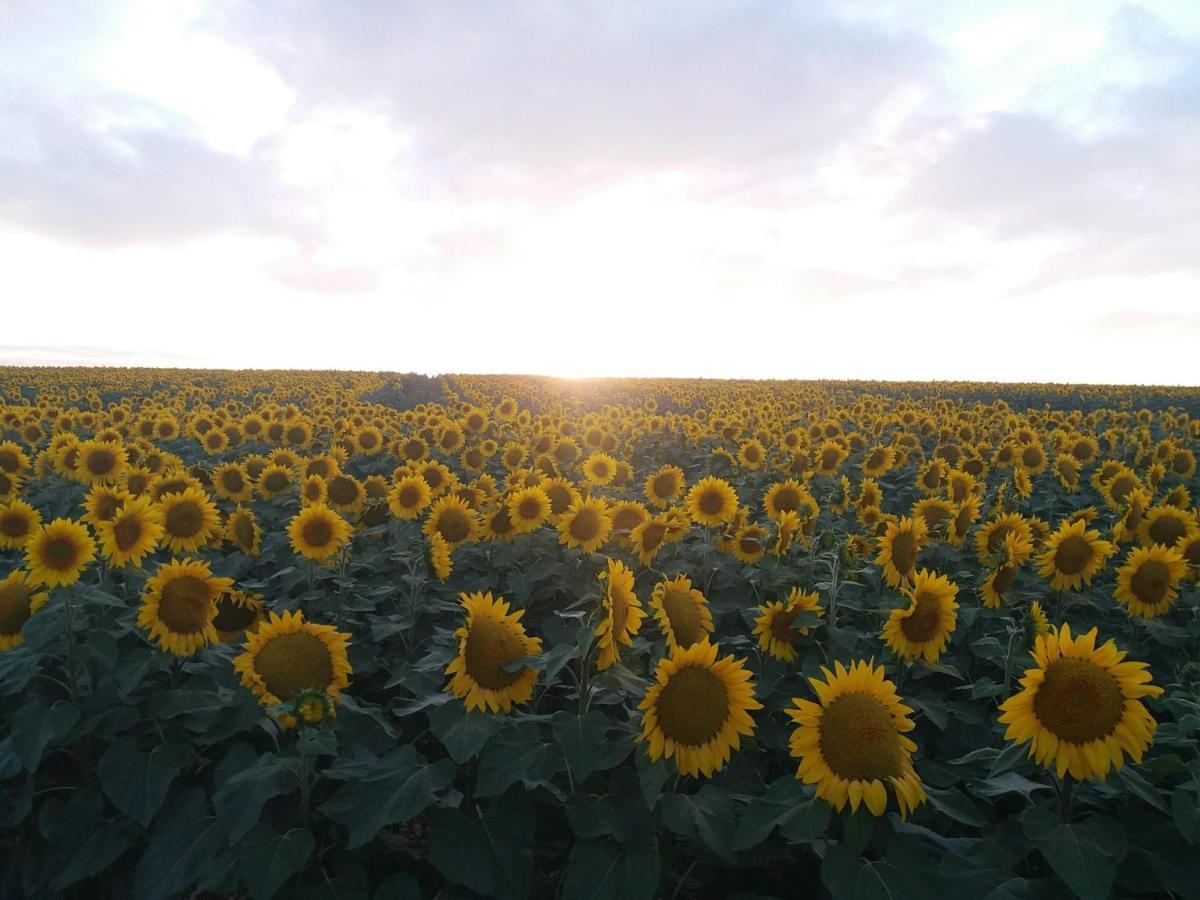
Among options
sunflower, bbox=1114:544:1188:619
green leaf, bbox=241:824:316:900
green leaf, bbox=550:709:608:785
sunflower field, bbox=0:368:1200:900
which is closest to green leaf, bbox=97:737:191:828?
sunflower field, bbox=0:368:1200:900

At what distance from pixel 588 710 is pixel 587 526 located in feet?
8.98

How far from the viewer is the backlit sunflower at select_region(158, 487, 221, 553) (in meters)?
6.02

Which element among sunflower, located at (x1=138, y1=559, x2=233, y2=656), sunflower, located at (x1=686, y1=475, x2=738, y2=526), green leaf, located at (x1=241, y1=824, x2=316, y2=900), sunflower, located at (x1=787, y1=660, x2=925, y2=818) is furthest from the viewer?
sunflower, located at (x1=686, y1=475, x2=738, y2=526)

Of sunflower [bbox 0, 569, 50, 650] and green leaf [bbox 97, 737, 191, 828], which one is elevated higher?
sunflower [bbox 0, 569, 50, 650]

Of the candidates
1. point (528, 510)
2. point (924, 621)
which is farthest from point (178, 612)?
point (924, 621)

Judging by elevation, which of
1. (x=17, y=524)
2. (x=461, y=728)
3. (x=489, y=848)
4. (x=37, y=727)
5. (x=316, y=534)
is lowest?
(x=489, y=848)

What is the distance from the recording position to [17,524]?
5641mm

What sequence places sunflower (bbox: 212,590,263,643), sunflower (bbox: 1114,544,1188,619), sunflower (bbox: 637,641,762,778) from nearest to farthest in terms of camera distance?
sunflower (bbox: 637,641,762,778), sunflower (bbox: 212,590,263,643), sunflower (bbox: 1114,544,1188,619)

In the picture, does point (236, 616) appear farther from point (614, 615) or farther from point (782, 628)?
point (782, 628)

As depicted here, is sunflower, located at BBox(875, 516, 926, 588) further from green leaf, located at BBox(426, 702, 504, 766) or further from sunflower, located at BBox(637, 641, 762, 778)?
green leaf, located at BBox(426, 702, 504, 766)

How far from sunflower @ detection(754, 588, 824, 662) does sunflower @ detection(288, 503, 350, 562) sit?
11.3 ft

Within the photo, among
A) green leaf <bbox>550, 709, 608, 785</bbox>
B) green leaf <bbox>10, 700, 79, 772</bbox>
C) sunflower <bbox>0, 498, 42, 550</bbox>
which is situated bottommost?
green leaf <bbox>10, 700, 79, 772</bbox>

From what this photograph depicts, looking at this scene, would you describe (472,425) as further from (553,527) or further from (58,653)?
(58,653)

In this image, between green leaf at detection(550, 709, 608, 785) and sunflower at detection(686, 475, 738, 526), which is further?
sunflower at detection(686, 475, 738, 526)
